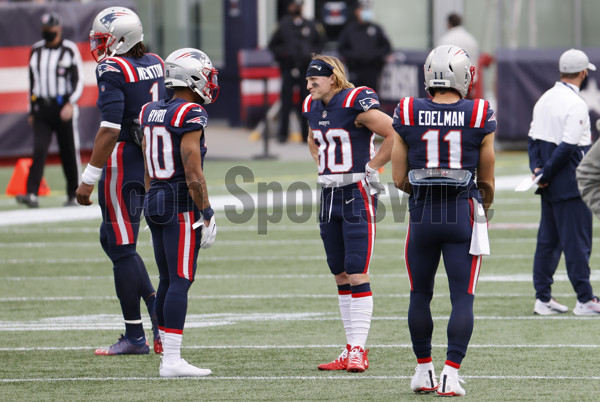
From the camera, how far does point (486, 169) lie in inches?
242

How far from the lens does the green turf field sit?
6410mm

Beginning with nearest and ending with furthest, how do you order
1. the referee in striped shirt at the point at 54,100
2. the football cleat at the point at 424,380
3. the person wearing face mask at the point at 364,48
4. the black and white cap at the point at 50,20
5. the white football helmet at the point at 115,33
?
the football cleat at the point at 424,380 < the white football helmet at the point at 115,33 < the black and white cap at the point at 50,20 < the referee in striped shirt at the point at 54,100 < the person wearing face mask at the point at 364,48

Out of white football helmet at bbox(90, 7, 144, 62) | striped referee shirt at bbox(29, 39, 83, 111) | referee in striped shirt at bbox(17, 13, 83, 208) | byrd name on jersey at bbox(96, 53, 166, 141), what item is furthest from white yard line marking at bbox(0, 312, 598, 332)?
striped referee shirt at bbox(29, 39, 83, 111)

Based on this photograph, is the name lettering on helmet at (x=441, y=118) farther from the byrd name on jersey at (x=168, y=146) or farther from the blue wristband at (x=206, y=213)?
the blue wristband at (x=206, y=213)

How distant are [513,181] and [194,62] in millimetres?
9878

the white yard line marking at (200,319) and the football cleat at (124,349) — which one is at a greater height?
the football cleat at (124,349)

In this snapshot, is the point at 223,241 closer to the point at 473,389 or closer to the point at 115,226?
the point at 115,226

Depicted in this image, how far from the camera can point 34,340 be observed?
7793 mm

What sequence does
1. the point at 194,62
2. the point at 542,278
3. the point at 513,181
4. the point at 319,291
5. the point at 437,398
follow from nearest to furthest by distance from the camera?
the point at 437,398, the point at 194,62, the point at 542,278, the point at 319,291, the point at 513,181

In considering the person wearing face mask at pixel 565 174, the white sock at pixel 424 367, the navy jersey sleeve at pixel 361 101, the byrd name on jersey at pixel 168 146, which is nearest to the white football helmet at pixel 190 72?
the byrd name on jersey at pixel 168 146

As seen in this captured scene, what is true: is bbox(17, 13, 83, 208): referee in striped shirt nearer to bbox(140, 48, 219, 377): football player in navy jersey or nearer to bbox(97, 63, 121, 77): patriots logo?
bbox(97, 63, 121, 77): patriots logo

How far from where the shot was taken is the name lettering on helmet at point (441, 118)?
6008 mm

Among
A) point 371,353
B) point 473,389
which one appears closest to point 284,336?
point 371,353

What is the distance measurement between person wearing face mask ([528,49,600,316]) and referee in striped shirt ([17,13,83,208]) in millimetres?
6882
